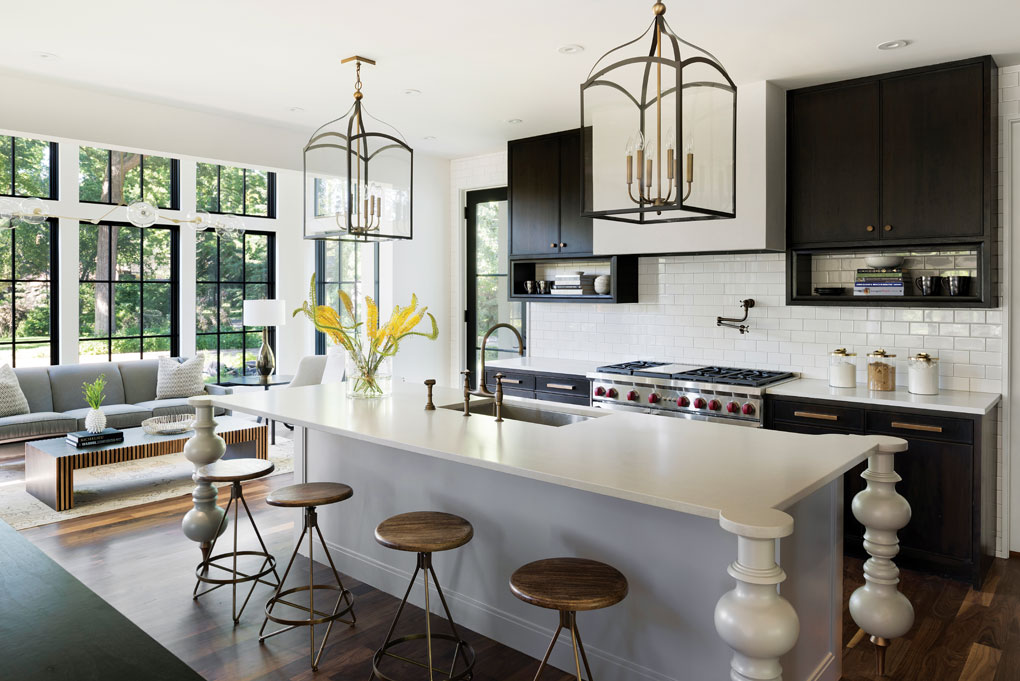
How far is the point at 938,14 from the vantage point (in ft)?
10.9

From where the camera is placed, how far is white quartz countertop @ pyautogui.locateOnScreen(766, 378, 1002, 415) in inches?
147

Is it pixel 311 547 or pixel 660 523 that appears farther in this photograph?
pixel 311 547

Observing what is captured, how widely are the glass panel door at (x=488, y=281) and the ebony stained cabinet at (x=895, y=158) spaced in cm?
273

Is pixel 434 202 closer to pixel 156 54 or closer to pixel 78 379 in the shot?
pixel 156 54

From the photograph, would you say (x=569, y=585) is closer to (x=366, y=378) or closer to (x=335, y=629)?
(x=335, y=629)

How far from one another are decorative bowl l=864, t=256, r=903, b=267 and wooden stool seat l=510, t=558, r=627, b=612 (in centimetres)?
309

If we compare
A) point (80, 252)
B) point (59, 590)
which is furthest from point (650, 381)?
point (80, 252)

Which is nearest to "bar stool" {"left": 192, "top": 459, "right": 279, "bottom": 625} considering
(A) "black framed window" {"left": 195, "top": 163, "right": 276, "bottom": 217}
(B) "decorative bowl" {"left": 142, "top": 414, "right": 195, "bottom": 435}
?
(B) "decorative bowl" {"left": 142, "top": 414, "right": 195, "bottom": 435}

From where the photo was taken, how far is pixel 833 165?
14.4 feet

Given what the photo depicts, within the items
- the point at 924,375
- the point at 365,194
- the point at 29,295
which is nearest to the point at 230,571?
the point at 365,194

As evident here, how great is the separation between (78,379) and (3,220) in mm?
1742

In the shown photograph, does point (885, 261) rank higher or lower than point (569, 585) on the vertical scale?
higher

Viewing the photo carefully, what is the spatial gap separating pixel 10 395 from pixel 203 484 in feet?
11.8

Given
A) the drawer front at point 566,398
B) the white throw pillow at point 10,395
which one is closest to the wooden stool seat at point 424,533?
the drawer front at point 566,398
